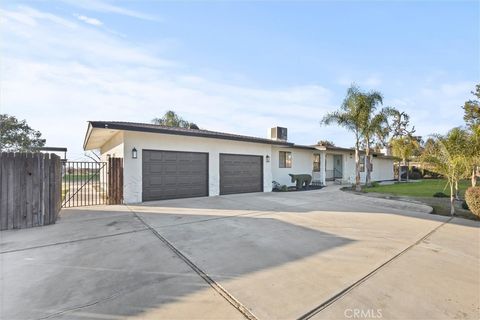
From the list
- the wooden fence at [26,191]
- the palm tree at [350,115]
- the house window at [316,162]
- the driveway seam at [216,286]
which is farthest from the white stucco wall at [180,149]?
the house window at [316,162]

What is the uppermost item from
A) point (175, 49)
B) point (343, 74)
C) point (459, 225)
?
point (343, 74)

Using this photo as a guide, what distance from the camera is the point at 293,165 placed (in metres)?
16.9

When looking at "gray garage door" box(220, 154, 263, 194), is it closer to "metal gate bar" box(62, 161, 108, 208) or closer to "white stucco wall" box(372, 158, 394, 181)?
"metal gate bar" box(62, 161, 108, 208)

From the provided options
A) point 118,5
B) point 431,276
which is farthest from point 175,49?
point 431,276

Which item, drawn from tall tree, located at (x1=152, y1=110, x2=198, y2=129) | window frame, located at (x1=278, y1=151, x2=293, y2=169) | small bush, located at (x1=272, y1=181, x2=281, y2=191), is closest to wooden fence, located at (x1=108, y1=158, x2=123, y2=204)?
small bush, located at (x1=272, y1=181, x2=281, y2=191)

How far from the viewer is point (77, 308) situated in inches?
98.4

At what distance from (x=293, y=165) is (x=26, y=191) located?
14523 millimetres

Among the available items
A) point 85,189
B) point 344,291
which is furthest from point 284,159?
point 344,291

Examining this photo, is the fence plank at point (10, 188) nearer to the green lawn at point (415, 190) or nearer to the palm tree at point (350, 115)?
the palm tree at point (350, 115)

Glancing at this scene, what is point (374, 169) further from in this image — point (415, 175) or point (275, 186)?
point (275, 186)

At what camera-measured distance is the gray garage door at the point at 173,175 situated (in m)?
9.77

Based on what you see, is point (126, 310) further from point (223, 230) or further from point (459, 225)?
point (459, 225)

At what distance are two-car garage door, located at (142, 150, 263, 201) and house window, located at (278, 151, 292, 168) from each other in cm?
299

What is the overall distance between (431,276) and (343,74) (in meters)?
13.7
